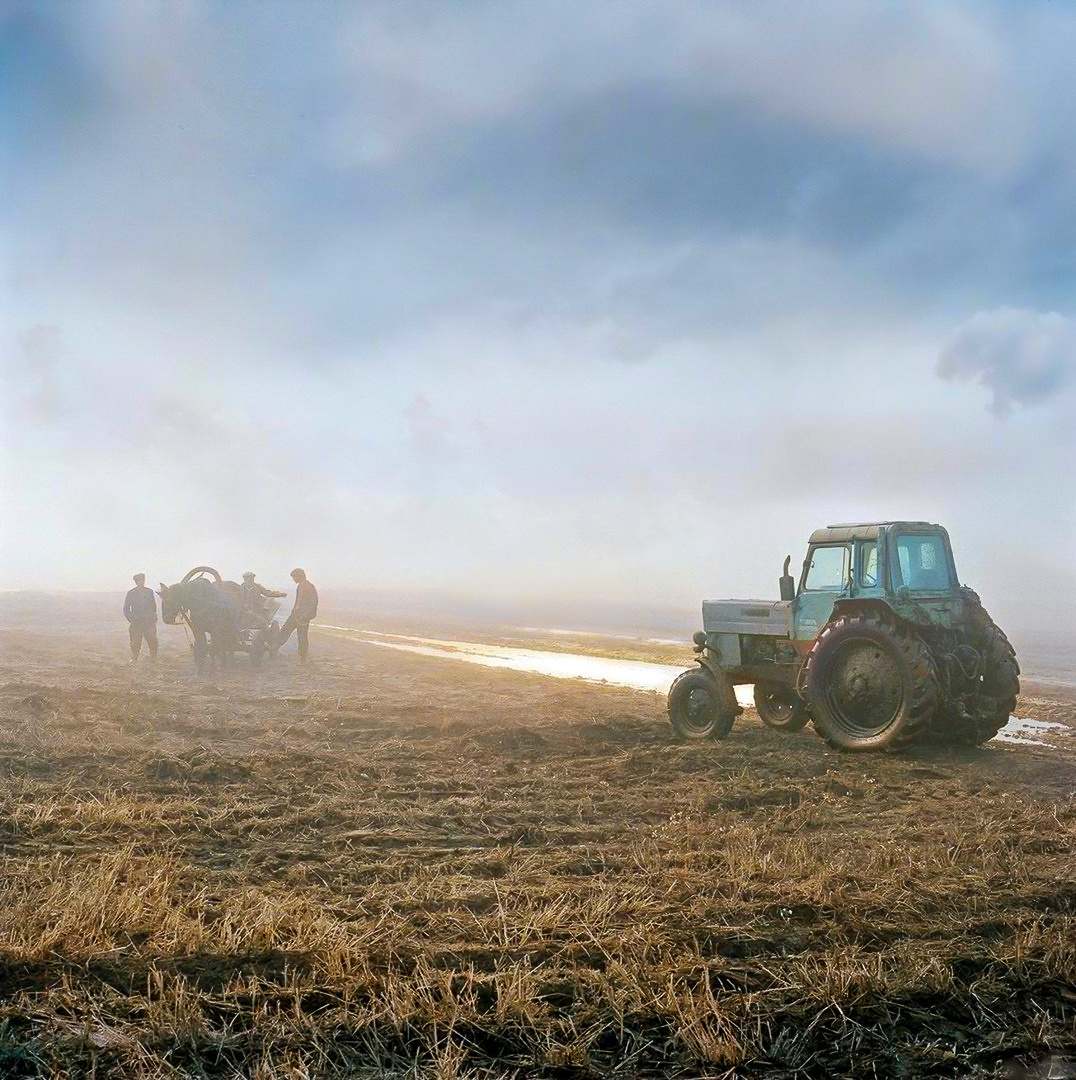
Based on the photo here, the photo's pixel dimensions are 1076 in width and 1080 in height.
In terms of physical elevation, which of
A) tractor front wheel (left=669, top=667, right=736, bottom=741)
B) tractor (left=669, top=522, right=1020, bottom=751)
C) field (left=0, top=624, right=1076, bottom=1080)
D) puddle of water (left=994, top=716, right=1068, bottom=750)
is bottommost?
field (left=0, top=624, right=1076, bottom=1080)

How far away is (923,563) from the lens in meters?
10.7

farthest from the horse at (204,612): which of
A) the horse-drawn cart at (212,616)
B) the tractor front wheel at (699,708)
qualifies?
the tractor front wheel at (699,708)

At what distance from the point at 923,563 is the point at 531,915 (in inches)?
299

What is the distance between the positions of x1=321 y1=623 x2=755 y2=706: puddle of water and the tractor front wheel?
4152 millimetres

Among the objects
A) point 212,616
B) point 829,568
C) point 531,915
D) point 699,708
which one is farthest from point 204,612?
point 531,915

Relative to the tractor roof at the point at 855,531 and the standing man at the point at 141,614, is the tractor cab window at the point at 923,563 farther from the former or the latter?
the standing man at the point at 141,614

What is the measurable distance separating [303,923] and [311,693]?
12.2 meters

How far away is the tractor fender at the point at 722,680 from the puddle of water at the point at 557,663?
13.4 feet

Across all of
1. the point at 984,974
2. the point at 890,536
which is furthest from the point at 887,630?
the point at 984,974

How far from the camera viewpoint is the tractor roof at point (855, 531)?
1052 cm

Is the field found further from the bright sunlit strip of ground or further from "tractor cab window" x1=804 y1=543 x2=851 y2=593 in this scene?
the bright sunlit strip of ground

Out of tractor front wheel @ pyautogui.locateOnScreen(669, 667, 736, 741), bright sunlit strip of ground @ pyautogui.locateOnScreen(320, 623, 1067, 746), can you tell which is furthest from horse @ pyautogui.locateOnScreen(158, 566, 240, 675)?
tractor front wheel @ pyautogui.locateOnScreen(669, 667, 736, 741)

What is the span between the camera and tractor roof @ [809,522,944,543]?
10516mm

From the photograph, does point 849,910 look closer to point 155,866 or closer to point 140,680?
point 155,866
